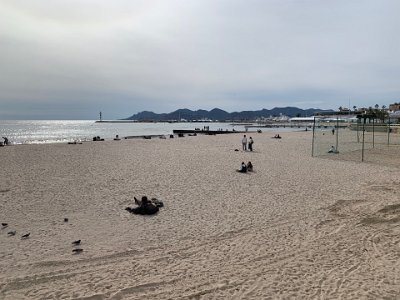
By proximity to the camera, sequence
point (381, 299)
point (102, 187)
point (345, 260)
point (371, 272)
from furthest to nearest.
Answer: point (102, 187) → point (345, 260) → point (371, 272) → point (381, 299)

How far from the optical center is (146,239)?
738 cm

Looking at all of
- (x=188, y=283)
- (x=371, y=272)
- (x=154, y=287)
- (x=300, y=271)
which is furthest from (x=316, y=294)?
(x=154, y=287)

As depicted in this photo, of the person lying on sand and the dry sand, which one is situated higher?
the person lying on sand

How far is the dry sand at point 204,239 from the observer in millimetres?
5223

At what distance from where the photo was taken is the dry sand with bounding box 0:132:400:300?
5223 millimetres

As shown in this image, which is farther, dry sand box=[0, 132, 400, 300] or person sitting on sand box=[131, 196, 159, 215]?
person sitting on sand box=[131, 196, 159, 215]

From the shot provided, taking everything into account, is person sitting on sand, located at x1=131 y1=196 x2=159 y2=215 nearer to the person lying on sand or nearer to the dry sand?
the person lying on sand

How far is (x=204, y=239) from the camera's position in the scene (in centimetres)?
735

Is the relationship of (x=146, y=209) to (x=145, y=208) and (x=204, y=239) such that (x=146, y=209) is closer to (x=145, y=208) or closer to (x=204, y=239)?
(x=145, y=208)

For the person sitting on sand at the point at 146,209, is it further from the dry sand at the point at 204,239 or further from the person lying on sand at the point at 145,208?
the dry sand at the point at 204,239

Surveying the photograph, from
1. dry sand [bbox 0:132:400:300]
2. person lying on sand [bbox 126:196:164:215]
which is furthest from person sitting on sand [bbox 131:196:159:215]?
dry sand [bbox 0:132:400:300]

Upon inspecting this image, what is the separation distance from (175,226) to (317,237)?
3.14 meters

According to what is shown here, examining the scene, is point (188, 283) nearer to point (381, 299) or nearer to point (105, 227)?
point (381, 299)

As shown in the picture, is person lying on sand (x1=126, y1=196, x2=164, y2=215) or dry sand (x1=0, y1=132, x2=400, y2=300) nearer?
dry sand (x1=0, y1=132, x2=400, y2=300)
